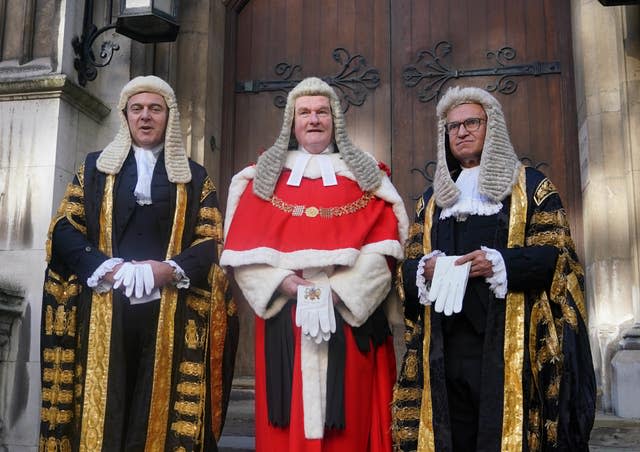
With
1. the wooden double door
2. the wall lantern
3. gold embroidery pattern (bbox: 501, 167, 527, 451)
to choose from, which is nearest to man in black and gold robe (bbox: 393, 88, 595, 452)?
gold embroidery pattern (bbox: 501, 167, 527, 451)

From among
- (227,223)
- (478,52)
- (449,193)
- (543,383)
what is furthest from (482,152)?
(478,52)

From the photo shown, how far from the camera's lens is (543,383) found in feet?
10.2

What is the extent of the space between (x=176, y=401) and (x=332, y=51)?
331cm

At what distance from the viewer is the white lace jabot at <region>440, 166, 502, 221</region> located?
10.8 ft

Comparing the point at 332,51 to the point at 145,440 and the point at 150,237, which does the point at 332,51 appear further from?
the point at 145,440

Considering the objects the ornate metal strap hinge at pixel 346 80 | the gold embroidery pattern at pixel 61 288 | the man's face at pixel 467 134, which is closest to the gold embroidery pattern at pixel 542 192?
the man's face at pixel 467 134

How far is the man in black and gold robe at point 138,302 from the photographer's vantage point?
3506 mm

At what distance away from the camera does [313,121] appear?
3689 mm

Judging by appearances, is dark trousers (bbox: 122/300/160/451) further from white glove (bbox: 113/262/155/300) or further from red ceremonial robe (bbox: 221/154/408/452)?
red ceremonial robe (bbox: 221/154/408/452)

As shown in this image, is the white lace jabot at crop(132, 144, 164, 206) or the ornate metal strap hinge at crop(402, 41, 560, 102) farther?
the ornate metal strap hinge at crop(402, 41, 560, 102)

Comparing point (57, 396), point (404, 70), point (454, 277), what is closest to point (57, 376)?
point (57, 396)

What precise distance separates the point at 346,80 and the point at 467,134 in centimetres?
265

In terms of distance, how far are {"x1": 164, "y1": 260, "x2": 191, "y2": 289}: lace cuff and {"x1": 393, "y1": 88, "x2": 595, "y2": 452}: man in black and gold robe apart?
1.00 m

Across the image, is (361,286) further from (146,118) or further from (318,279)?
(146,118)
